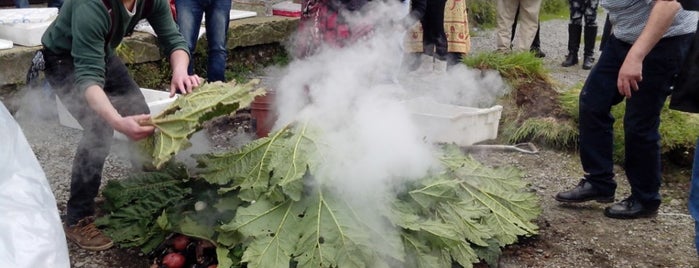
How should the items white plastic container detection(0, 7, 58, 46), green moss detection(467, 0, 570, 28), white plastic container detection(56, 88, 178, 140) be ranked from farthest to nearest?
green moss detection(467, 0, 570, 28) → white plastic container detection(0, 7, 58, 46) → white plastic container detection(56, 88, 178, 140)

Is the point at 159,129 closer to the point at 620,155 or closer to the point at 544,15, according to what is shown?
the point at 620,155

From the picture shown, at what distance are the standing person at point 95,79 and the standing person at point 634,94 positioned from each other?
213cm

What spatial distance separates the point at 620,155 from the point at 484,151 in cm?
94

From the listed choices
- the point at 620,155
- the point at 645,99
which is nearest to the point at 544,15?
the point at 620,155

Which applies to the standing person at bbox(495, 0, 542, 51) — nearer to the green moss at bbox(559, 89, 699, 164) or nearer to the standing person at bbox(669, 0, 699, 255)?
the green moss at bbox(559, 89, 699, 164)

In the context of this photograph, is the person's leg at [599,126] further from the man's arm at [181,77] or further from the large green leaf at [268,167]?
the man's arm at [181,77]

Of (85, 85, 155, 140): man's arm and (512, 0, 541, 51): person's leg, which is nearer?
(85, 85, 155, 140): man's arm

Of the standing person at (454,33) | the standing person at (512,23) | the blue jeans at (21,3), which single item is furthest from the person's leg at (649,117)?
the blue jeans at (21,3)

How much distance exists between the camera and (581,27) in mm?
8383

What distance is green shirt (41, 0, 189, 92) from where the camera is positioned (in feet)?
9.95

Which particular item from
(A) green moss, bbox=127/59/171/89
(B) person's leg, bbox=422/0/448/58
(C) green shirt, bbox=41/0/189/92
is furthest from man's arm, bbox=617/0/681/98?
(A) green moss, bbox=127/59/171/89

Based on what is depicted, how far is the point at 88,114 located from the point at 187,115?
0.67 m

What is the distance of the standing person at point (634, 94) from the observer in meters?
3.55

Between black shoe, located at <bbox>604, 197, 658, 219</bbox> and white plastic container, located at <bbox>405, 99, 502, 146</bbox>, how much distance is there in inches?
47.3
